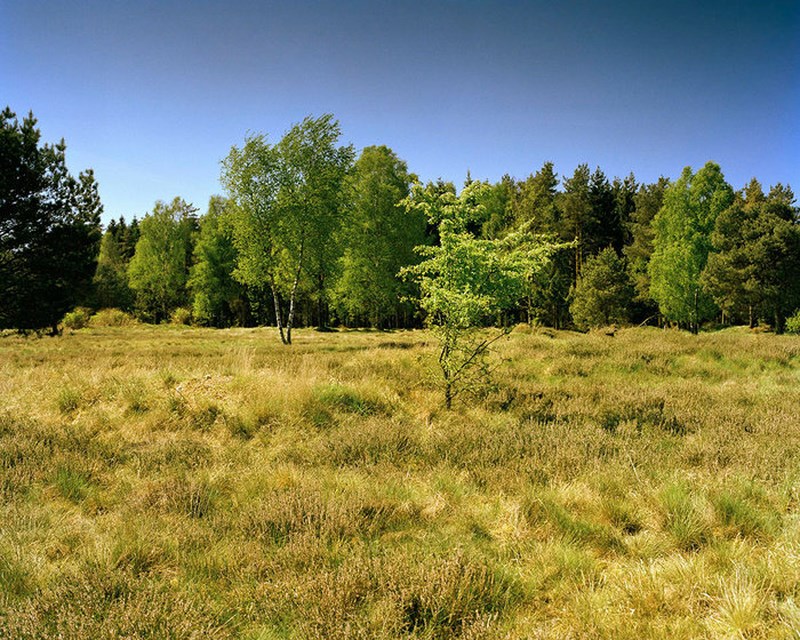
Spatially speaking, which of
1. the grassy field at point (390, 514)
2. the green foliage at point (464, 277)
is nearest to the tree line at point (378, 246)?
the green foliage at point (464, 277)

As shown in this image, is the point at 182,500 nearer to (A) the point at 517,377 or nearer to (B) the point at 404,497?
(B) the point at 404,497

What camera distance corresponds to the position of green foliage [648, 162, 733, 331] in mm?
29391

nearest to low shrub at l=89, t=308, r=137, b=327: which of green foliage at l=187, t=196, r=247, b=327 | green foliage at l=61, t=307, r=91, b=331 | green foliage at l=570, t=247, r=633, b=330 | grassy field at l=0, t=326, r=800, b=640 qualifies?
green foliage at l=61, t=307, r=91, b=331

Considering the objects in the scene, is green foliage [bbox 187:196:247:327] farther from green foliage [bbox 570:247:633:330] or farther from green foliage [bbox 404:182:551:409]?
green foliage [bbox 404:182:551:409]

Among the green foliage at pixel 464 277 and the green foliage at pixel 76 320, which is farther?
the green foliage at pixel 76 320

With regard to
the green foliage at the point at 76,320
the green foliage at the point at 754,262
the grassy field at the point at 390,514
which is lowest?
the grassy field at the point at 390,514

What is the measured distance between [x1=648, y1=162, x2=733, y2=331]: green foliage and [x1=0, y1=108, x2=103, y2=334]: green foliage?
3600 centimetres

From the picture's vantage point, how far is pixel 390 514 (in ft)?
13.3

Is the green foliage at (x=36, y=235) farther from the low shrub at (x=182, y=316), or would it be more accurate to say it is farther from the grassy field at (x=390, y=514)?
the low shrub at (x=182, y=316)

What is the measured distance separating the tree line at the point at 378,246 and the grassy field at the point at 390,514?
3.12 m

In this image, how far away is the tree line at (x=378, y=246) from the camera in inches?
465

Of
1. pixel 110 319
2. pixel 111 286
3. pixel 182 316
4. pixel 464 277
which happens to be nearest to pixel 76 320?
pixel 110 319

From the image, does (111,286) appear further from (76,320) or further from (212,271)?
(212,271)

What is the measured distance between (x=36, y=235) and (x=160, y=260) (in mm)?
28451
